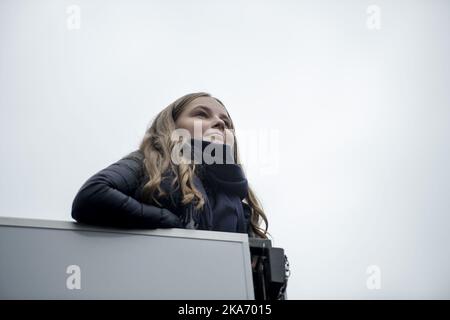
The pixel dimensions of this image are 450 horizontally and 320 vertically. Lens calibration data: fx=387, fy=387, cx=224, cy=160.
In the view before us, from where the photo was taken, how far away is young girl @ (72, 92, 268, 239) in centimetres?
117

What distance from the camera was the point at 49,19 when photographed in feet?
18.4

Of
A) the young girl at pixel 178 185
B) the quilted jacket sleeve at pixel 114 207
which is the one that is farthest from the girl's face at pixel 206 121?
the quilted jacket sleeve at pixel 114 207

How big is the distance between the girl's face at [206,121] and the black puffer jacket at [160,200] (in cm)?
15

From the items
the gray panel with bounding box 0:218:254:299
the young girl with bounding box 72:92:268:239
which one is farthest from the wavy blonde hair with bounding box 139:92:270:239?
the gray panel with bounding box 0:218:254:299

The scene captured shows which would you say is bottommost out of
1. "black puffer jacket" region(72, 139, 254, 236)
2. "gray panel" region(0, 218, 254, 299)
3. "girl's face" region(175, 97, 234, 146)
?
"gray panel" region(0, 218, 254, 299)

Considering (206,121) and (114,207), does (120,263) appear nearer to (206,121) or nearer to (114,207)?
(114,207)

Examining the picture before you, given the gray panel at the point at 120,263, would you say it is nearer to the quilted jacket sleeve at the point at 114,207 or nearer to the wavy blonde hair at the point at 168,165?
the quilted jacket sleeve at the point at 114,207

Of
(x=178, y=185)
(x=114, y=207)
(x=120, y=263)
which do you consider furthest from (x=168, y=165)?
(x=120, y=263)

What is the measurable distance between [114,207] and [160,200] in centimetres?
19

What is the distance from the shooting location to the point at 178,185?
1329 millimetres

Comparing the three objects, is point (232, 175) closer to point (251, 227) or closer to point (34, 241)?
point (251, 227)

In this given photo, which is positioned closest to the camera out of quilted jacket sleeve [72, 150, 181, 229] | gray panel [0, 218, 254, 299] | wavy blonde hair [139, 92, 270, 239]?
gray panel [0, 218, 254, 299]

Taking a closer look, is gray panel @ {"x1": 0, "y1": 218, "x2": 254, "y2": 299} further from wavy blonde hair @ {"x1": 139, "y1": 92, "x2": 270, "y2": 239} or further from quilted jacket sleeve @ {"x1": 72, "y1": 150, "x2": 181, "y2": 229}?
wavy blonde hair @ {"x1": 139, "y1": 92, "x2": 270, "y2": 239}

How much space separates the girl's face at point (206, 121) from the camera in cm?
163
